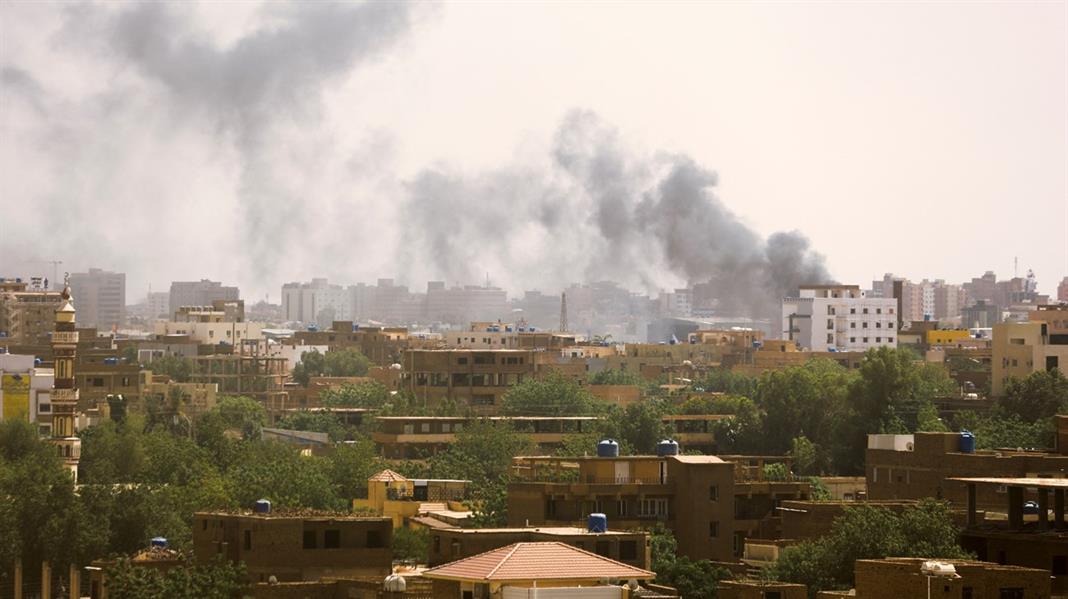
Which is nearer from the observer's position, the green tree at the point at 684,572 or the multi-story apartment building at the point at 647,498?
the green tree at the point at 684,572

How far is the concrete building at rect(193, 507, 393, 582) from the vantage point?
2165 inches

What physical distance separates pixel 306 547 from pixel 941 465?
19887mm

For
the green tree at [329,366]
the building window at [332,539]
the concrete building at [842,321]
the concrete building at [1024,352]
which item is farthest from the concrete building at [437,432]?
the concrete building at [842,321]

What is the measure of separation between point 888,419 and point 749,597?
160 feet

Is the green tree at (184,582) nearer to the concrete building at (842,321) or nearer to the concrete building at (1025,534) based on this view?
the concrete building at (1025,534)

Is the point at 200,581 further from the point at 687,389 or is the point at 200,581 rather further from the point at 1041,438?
the point at 687,389

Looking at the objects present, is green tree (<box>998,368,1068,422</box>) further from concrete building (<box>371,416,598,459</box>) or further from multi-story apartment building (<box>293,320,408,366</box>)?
multi-story apartment building (<box>293,320,408,366</box>)

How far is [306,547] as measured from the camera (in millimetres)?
55344

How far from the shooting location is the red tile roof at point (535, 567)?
40562mm

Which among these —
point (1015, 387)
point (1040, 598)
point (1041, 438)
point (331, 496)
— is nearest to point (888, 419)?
point (1015, 387)

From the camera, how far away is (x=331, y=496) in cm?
7856

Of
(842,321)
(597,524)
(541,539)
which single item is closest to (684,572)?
(597,524)

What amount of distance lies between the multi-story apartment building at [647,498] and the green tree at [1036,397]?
3194cm

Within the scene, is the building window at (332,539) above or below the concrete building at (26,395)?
below
